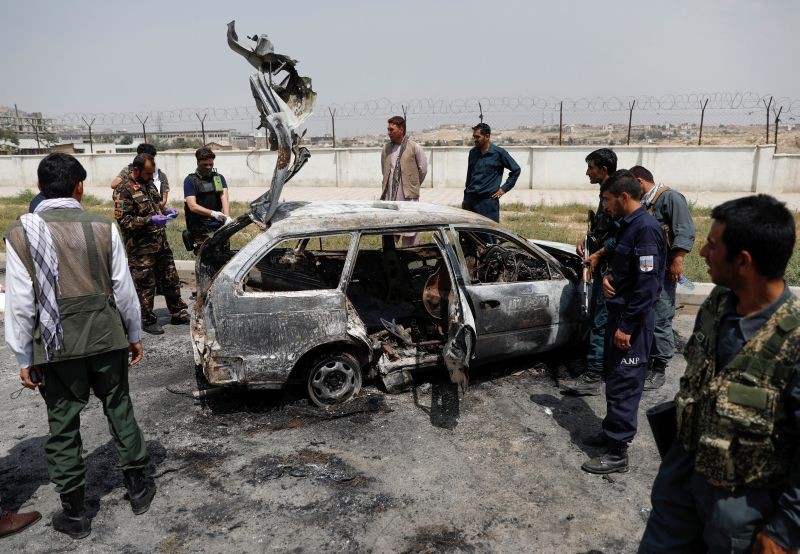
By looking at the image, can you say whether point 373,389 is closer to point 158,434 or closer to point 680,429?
point 158,434

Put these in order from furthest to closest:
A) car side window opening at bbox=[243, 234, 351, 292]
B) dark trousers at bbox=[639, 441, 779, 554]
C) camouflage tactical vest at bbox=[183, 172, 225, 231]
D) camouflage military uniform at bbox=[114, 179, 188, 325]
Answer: camouflage tactical vest at bbox=[183, 172, 225, 231]
camouflage military uniform at bbox=[114, 179, 188, 325]
car side window opening at bbox=[243, 234, 351, 292]
dark trousers at bbox=[639, 441, 779, 554]

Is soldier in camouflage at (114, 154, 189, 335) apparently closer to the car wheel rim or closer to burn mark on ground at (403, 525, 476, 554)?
the car wheel rim

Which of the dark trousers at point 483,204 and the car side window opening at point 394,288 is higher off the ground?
the dark trousers at point 483,204

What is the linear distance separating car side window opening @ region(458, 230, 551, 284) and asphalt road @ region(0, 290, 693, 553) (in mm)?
864

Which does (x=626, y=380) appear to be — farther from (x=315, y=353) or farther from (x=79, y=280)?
(x=79, y=280)

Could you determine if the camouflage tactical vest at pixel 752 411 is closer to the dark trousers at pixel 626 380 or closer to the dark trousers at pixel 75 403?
the dark trousers at pixel 626 380

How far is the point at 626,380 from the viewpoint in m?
3.72

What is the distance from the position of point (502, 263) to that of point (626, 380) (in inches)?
77.5

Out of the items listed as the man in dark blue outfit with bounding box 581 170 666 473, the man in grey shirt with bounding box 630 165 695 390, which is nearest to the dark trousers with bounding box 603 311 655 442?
the man in dark blue outfit with bounding box 581 170 666 473

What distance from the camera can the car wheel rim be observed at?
461 centimetres

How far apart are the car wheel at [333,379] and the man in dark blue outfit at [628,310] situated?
1.77 metres

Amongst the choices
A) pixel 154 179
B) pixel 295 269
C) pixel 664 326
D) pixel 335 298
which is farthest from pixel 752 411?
pixel 154 179

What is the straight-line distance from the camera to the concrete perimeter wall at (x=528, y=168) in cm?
1766

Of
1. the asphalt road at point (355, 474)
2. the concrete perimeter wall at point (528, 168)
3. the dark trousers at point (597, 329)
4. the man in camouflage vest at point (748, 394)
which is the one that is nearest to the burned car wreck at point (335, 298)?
the dark trousers at point (597, 329)
